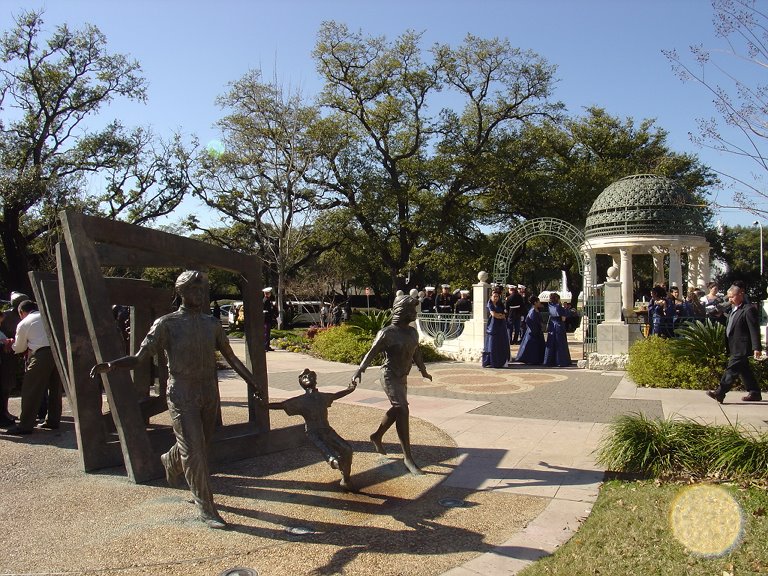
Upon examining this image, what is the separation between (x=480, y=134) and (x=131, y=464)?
26.7 metres

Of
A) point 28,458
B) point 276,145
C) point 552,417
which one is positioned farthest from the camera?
point 276,145

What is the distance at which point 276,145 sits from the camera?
27312 millimetres

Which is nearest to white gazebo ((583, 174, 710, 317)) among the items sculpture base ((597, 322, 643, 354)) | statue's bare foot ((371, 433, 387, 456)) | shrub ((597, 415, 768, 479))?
sculpture base ((597, 322, 643, 354))

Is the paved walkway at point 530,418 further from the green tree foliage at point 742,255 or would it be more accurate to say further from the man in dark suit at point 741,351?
the green tree foliage at point 742,255

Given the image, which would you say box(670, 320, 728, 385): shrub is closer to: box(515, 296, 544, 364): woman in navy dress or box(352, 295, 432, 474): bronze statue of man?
box(515, 296, 544, 364): woman in navy dress

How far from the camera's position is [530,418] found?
8.44 meters

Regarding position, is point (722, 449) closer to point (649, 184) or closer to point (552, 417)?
point (552, 417)

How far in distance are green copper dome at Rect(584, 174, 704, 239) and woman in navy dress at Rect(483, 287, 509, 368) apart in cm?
657

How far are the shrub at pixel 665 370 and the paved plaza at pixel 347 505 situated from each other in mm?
1662

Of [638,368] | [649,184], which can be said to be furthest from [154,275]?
[638,368]

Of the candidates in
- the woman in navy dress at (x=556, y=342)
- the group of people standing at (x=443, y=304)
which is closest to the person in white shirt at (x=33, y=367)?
the woman in navy dress at (x=556, y=342)

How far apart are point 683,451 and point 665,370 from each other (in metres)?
5.39

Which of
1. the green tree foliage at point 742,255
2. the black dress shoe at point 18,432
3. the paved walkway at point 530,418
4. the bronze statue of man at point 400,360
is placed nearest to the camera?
the paved walkway at point 530,418

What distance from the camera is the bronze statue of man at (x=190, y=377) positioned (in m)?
4.59
